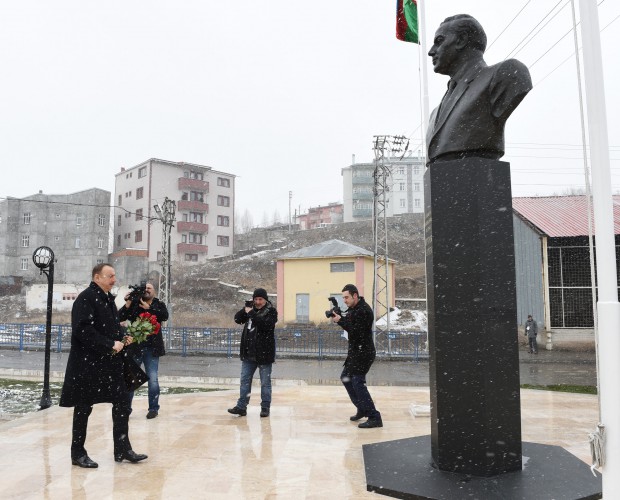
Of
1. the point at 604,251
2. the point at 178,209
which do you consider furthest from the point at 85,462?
the point at 178,209

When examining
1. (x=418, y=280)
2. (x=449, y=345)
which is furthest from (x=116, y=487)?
(x=418, y=280)

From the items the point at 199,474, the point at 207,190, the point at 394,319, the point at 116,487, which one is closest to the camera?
the point at 116,487

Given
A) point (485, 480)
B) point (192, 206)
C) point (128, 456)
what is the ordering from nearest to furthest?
point (485, 480) → point (128, 456) → point (192, 206)

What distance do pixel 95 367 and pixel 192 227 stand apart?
1922 inches

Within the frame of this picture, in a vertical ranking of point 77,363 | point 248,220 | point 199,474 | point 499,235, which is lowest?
point 199,474

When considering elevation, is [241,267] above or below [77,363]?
above

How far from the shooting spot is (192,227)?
5231 cm

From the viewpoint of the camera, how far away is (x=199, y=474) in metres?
4.47

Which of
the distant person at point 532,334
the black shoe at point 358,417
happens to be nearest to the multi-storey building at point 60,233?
the distant person at point 532,334

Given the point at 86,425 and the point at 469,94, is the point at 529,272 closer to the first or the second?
the point at 469,94

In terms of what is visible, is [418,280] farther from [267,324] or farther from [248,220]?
[248,220]

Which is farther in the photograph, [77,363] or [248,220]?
[248,220]

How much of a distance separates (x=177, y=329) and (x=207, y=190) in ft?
109

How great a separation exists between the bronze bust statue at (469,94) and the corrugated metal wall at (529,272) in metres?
19.9
